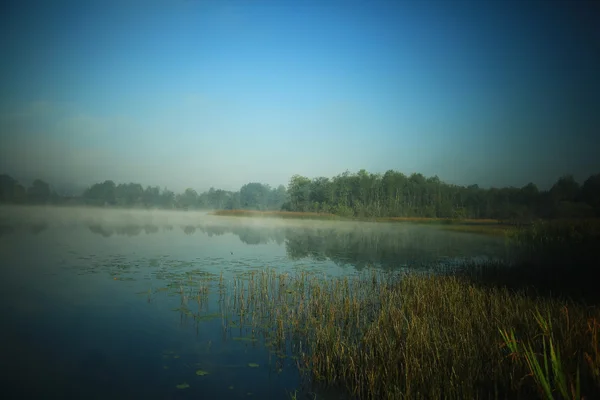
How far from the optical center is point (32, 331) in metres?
8.00

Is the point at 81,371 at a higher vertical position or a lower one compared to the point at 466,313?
lower

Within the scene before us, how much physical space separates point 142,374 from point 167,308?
3864 millimetres

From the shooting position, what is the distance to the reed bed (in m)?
4.75

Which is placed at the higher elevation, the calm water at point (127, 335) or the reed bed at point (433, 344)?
the reed bed at point (433, 344)

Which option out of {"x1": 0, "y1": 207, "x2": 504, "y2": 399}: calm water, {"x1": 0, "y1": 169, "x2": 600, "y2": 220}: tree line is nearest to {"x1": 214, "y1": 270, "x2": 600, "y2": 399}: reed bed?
{"x1": 0, "y1": 207, "x2": 504, "y2": 399}: calm water

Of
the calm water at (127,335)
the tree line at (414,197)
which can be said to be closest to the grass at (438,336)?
the calm water at (127,335)

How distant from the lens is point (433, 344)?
6.17 m

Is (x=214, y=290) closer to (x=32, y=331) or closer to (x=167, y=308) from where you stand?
(x=167, y=308)

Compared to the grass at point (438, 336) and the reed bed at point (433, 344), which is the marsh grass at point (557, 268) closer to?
the grass at point (438, 336)

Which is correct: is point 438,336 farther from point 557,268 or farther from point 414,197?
point 414,197

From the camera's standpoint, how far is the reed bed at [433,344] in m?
4.75

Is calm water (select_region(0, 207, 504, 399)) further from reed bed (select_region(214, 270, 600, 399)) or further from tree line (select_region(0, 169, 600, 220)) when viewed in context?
tree line (select_region(0, 169, 600, 220))

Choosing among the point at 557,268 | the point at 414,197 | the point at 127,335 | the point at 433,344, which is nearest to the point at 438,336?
the point at 433,344

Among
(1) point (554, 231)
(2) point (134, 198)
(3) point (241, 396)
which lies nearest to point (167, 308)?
(3) point (241, 396)
